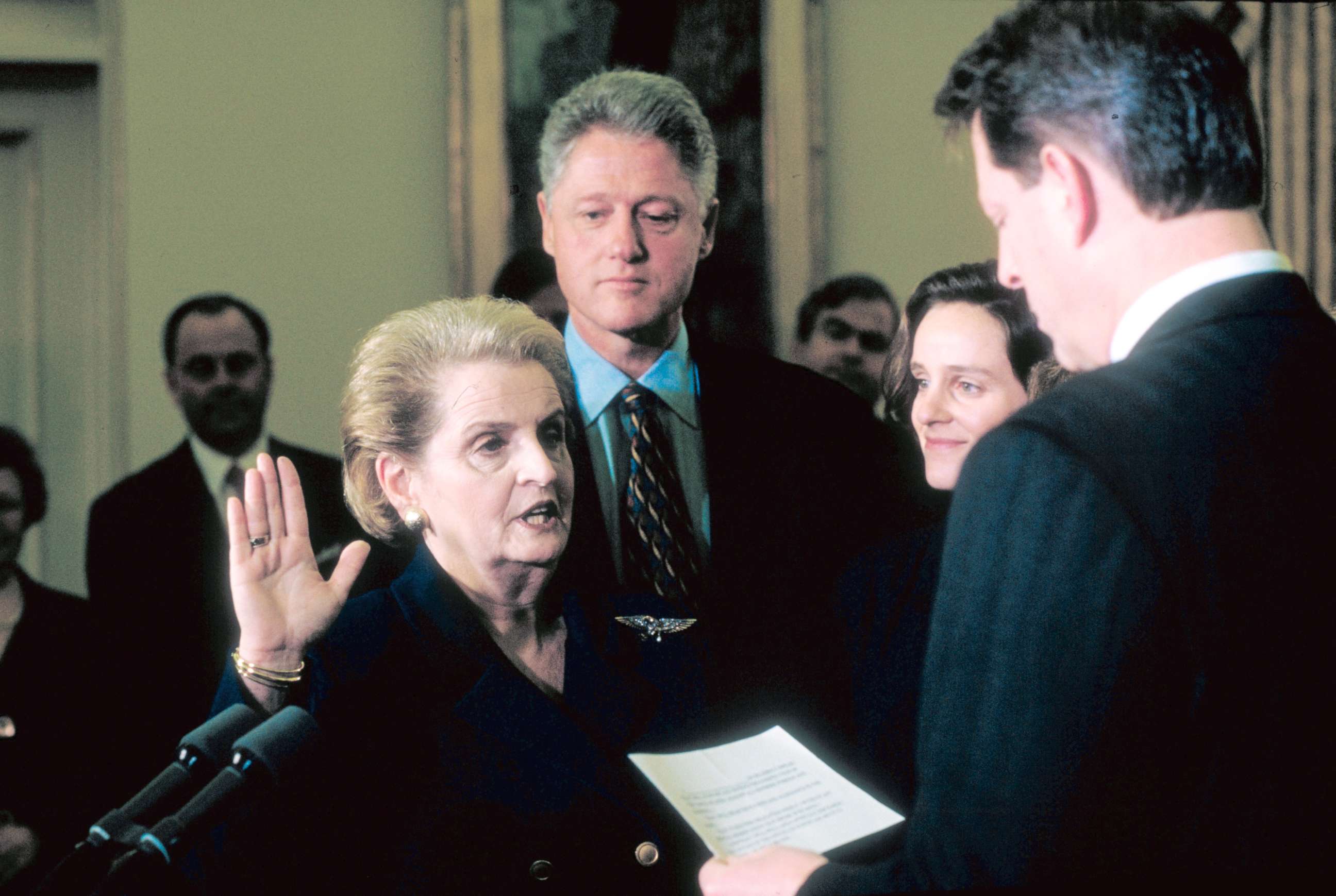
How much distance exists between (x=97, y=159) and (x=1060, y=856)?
1.94m

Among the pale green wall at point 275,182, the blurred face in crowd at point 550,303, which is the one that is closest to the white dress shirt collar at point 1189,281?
the blurred face in crowd at point 550,303

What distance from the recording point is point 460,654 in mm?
1586

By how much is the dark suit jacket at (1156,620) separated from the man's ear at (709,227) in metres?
1.06

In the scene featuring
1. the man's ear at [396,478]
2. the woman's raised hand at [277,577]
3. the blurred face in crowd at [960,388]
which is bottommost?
the woman's raised hand at [277,577]

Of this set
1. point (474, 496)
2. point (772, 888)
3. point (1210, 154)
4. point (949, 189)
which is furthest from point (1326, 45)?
point (772, 888)

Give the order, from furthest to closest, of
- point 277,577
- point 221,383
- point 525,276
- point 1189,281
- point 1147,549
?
point 525,276 < point 221,383 < point 277,577 < point 1189,281 < point 1147,549

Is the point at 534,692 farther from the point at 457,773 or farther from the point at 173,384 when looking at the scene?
the point at 173,384

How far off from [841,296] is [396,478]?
1.14 meters

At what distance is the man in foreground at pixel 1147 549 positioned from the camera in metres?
0.91

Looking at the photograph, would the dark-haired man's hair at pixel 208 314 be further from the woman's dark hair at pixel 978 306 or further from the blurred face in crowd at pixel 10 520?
the woman's dark hair at pixel 978 306

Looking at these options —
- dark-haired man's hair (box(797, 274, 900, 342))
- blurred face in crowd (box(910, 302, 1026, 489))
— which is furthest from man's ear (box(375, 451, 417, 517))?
→ dark-haired man's hair (box(797, 274, 900, 342))

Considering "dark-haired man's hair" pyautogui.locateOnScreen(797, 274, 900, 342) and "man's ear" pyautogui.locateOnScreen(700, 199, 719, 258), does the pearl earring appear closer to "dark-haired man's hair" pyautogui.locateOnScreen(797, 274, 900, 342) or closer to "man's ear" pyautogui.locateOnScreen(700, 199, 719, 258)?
"man's ear" pyautogui.locateOnScreen(700, 199, 719, 258)

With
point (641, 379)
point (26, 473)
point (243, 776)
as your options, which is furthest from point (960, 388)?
point (26, 473)

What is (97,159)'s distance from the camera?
2057mm
